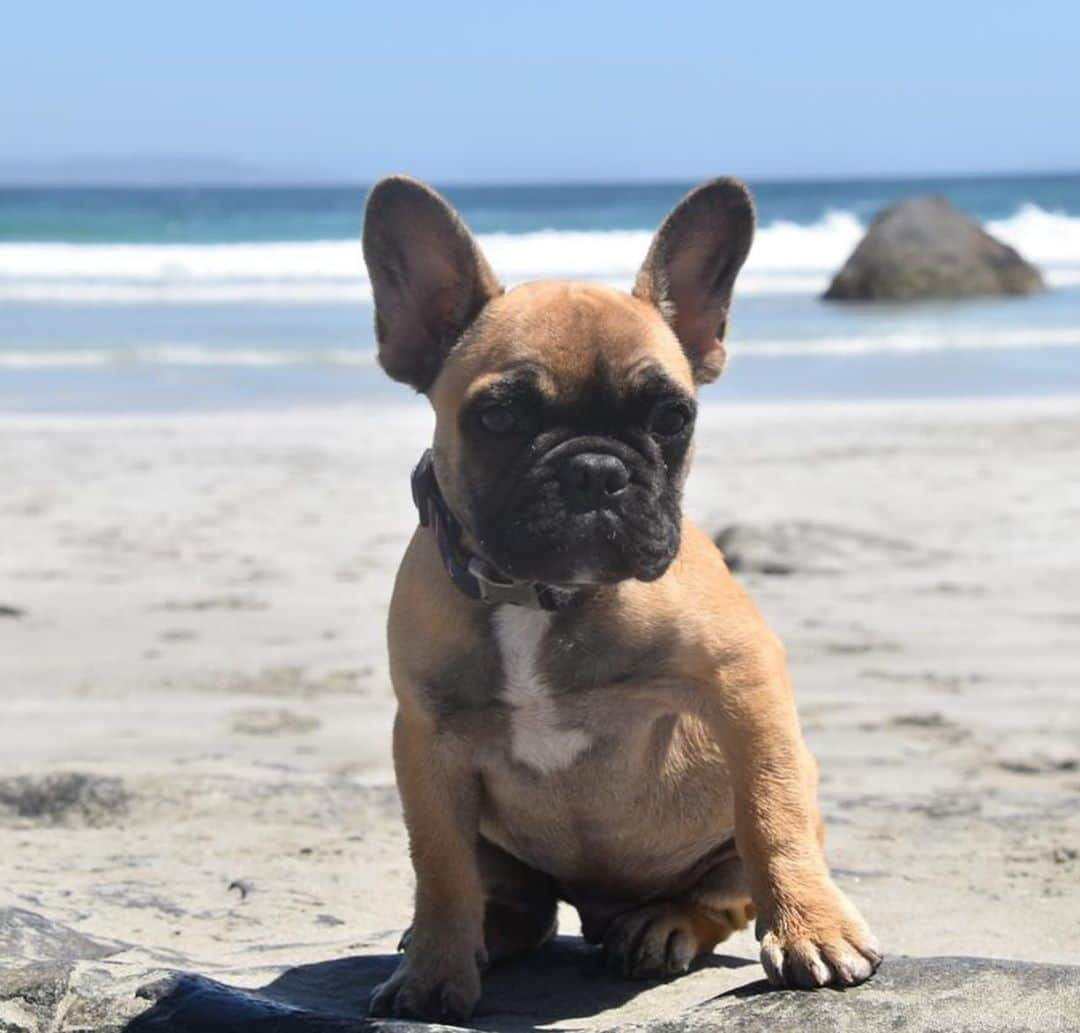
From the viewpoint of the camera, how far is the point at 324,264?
115ft

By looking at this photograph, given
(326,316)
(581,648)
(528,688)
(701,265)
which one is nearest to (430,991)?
(528,688)

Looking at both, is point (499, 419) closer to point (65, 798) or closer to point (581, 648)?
point (581, 648)

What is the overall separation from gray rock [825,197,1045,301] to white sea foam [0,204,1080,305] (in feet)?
5.99

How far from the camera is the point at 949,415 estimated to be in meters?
14.2

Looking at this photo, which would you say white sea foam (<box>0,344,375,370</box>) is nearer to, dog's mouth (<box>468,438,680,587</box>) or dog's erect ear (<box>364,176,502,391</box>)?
Result: dog's erect ear (<box>364,176,502,391</box>)

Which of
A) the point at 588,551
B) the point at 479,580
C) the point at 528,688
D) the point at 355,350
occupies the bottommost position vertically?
the point at 355,350

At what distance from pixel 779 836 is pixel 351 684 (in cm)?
367

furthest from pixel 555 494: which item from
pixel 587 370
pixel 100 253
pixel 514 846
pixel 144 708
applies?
pixel 100 253

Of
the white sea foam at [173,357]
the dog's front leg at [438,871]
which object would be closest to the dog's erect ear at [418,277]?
the dog's front leg at [438,871]

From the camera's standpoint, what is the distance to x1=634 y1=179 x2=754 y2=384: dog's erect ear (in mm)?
3787

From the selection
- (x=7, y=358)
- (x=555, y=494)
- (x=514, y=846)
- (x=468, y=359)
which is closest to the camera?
(x=555, y=494)

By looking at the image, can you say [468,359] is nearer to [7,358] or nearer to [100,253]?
[7,358]

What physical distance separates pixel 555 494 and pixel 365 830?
221cm

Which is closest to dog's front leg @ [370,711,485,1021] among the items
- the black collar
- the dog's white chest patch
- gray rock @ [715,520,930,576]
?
the dog's white chest patch
